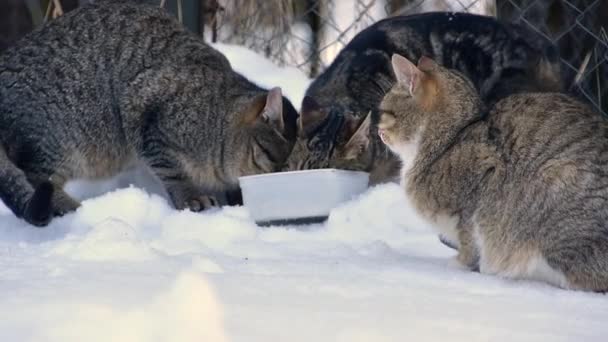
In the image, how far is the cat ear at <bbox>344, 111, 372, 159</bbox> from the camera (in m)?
4.45

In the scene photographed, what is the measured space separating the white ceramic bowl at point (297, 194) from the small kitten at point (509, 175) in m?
0.48

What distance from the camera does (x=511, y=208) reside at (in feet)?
10.5

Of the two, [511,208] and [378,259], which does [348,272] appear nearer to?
[378,259]

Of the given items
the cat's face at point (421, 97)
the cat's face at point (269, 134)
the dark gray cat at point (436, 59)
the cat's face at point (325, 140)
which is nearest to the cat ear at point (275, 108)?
the cat's face at point (269, 134)

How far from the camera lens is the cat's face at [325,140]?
443 centimetres

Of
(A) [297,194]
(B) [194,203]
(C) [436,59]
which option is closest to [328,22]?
(C) [436,59]

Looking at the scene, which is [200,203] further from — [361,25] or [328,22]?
[361,25]

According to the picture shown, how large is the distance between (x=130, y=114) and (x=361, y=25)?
7.84 ft

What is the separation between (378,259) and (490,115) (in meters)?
0.61

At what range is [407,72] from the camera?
11.9 ft

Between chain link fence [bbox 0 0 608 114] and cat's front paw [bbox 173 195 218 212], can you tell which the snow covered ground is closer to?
cat's front paw [bbox 173 195 218 212]

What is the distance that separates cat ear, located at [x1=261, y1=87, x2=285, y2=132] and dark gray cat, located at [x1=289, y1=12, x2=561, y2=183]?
9.0 inches

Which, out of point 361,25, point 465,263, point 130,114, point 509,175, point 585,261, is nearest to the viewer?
point 585,261

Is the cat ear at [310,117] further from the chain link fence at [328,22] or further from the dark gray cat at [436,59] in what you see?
Answer: the chain link fence at [328,22]
